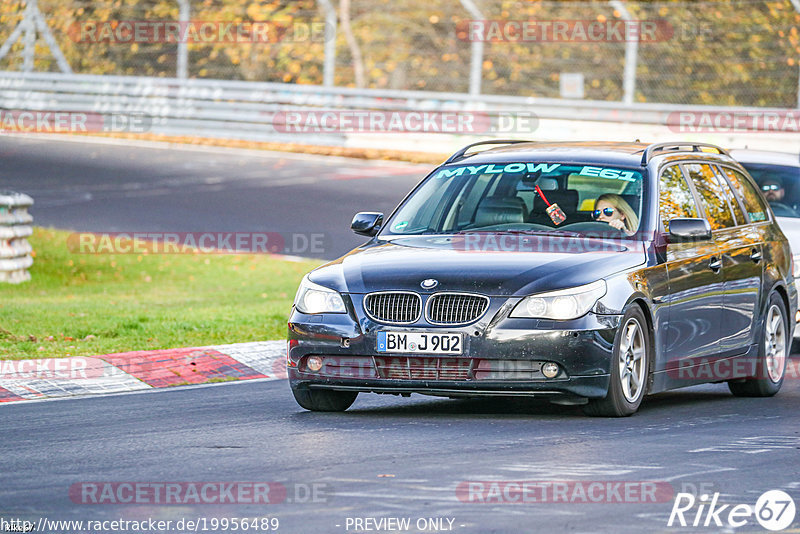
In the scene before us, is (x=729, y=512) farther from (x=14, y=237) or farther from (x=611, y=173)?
(x=14, y=237)

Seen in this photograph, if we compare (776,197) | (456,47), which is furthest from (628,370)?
(456,47)

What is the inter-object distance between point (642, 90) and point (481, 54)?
3258 millimetres

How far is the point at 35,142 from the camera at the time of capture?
32.9 m

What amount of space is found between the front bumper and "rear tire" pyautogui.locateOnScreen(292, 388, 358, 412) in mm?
511

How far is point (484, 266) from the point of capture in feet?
30.6

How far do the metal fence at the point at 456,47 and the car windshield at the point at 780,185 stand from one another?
11926mm

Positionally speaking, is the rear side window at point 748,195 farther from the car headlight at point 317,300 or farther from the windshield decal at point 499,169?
the car headlight at point 317,300

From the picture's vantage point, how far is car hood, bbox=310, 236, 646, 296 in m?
9.16

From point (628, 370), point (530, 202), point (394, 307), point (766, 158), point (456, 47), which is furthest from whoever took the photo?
point (456, 47)

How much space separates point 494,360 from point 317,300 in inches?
45.8

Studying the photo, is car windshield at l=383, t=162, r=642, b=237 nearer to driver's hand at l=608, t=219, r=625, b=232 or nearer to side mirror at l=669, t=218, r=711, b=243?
driver's hand at l=608, t=219, r=625, b=232

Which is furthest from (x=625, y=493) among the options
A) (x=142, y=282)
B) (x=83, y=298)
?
(x=142, y=282)

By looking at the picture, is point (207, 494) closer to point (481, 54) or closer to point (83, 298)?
point (83, 298)

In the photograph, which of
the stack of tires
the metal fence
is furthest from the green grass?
the metal fence
